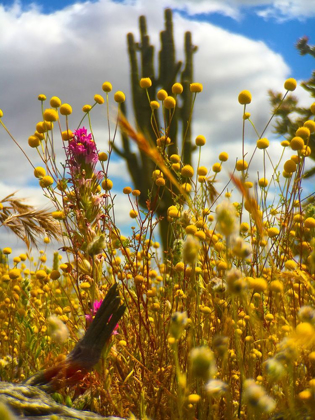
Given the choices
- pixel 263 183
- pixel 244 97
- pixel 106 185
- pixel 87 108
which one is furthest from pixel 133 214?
pixel 244 97

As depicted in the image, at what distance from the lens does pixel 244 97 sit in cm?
209

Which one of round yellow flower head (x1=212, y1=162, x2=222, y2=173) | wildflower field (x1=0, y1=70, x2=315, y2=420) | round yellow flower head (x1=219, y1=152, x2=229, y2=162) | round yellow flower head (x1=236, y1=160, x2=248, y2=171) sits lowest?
wildflower field (x1=0, y1=70, x2=315, y2=420)

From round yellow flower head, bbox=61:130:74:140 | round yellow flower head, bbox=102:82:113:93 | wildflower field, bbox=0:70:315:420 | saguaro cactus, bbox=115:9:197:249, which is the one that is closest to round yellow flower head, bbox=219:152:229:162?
wildflower field, bbox=0:70:315:420

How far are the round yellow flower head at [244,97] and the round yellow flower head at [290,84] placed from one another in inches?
9.2

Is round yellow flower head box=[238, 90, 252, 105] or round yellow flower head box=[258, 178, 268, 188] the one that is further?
round yellow flower head box=[258, 178, 268, 188]

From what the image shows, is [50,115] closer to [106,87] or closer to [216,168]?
[106,87]

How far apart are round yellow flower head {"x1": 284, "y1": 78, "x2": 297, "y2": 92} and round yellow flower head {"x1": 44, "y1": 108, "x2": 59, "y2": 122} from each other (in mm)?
1097

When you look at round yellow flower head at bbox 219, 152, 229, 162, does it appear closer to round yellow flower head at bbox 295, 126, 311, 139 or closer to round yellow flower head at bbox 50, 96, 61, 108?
round yellow flower head at bbox 295, 126, 311, 139

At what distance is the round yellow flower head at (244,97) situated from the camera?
82.3 inches

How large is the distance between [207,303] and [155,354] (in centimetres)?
36

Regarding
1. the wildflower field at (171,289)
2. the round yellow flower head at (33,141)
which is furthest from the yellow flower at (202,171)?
the round yellow flower head at (33,141)

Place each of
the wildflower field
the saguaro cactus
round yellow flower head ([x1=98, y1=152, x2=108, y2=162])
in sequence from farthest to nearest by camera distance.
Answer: the saguaro cactus
round yellow flower head ([x1=98, y1=152, x2=108, y2=162])
the wildflower field

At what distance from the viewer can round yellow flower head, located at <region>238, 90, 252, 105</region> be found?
6.86ft

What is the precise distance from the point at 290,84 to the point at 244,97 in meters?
0.28
